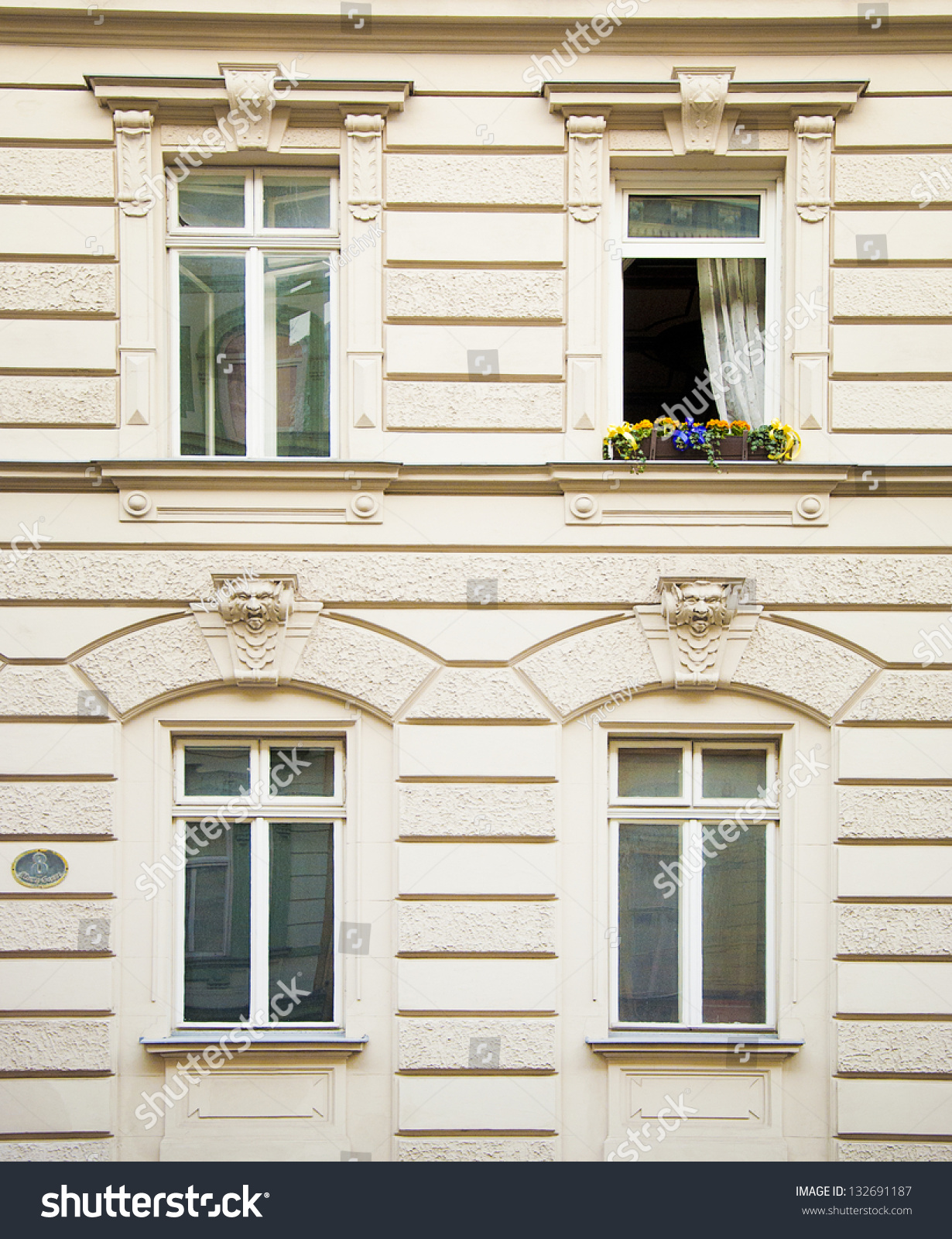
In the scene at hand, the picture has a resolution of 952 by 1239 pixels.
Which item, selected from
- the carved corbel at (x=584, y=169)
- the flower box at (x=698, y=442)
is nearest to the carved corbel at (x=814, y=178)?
the carved corbel at (x=584, y=169)

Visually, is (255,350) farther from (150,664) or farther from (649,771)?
→ (649,771)

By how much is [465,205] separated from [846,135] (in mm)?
2635

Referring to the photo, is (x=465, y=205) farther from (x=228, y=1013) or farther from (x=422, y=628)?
(x=228, y=1013)

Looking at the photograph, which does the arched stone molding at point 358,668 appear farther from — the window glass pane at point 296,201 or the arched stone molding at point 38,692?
the window glass pane at point 296,201

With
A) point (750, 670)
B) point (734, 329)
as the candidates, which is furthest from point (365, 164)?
point (750, 670)

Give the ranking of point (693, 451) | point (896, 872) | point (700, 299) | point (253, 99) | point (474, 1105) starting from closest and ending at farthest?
point (474, 1105) < point (896, 872) < point (253, 99) < point (693, 451) < point (700, 299)

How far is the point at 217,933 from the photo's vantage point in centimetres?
737

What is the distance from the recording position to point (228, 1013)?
24.1 feet

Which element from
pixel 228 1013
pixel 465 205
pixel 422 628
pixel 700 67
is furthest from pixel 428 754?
pixel 700 67

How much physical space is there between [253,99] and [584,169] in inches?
88.7

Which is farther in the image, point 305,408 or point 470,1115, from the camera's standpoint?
point 305,408

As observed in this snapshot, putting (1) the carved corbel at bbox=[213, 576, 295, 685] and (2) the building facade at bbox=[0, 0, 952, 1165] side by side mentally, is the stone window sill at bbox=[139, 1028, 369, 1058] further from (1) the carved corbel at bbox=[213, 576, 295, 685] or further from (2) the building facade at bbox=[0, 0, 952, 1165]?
(1) the carved corbel at bbox=[213, 576, 295, 685]

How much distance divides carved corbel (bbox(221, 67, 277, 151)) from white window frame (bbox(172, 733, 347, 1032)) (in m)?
4.02

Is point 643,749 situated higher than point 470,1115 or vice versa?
point 643,749
